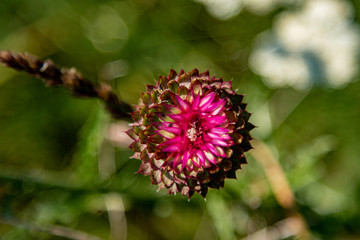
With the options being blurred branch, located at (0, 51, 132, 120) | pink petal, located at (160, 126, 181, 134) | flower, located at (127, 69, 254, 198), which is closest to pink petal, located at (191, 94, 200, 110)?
flower, located at (127, 69, 254, 198)

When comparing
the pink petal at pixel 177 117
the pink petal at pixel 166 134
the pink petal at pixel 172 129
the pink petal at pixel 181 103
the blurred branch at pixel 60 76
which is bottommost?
the blurred branch at pixel 60 76

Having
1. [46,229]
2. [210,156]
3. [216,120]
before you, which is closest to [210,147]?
[210,156]

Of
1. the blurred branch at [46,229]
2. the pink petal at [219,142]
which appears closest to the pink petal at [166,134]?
the pink petal at [219,142]

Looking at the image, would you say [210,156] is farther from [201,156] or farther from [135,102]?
[135,102]

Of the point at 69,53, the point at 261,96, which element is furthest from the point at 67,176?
the point at 261,96

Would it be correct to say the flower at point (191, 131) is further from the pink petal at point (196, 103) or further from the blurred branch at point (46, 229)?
the blurred branch at point (46, 229)

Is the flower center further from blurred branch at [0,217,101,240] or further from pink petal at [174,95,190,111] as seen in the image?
blurred branch at [0,217,101,240]
